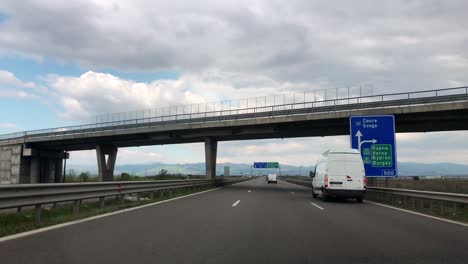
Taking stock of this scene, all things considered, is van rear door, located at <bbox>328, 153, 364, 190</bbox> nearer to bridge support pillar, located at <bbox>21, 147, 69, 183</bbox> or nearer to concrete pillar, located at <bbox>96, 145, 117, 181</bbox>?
concrete pillar, located at <bbox>96, 145, 117, 181</bbox>

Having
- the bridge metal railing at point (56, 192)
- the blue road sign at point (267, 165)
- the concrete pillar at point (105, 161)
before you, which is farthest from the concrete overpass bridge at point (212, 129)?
the blue road sign at point (267, 165)

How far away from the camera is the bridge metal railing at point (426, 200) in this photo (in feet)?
47.2

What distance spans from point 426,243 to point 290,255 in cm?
315

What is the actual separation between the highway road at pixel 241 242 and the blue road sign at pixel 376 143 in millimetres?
10789

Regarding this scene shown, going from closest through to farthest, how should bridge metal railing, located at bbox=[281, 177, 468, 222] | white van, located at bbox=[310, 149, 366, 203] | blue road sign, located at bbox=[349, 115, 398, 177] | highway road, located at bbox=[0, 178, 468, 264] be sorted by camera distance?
1. highway road, located at bbox=[0, 178, 468, 264]
2. bridge metal railing, located at bbox=[281, 177, 468, 222]
3. white van, located at bbox=[310, 149, 366, 203]
4. blue road sign, located at bbox=[349, 115, 398, 177]

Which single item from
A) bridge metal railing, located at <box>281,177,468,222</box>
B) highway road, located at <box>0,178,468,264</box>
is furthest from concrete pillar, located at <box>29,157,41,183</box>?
highway road, located at <box>0,178,468,264</box>

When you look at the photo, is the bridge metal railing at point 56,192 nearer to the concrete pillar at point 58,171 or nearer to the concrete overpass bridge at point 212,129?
the concrete overpass bridge at point 212,129

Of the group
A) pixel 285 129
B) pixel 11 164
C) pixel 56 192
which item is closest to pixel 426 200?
pixel 56 192

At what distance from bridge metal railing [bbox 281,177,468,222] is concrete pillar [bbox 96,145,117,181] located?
4165 cm

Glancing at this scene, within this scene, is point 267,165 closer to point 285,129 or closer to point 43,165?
point 43,165

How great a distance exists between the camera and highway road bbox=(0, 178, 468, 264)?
6.66 m

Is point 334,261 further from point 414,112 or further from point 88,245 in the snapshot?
point 414,112

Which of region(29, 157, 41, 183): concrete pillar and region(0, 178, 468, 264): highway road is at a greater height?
region(29, 157, 41, 183): concrete pillar

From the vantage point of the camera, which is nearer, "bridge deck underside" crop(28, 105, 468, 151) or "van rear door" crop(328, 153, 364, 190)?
"van rear door" crop(328, 153, 364, 190)
